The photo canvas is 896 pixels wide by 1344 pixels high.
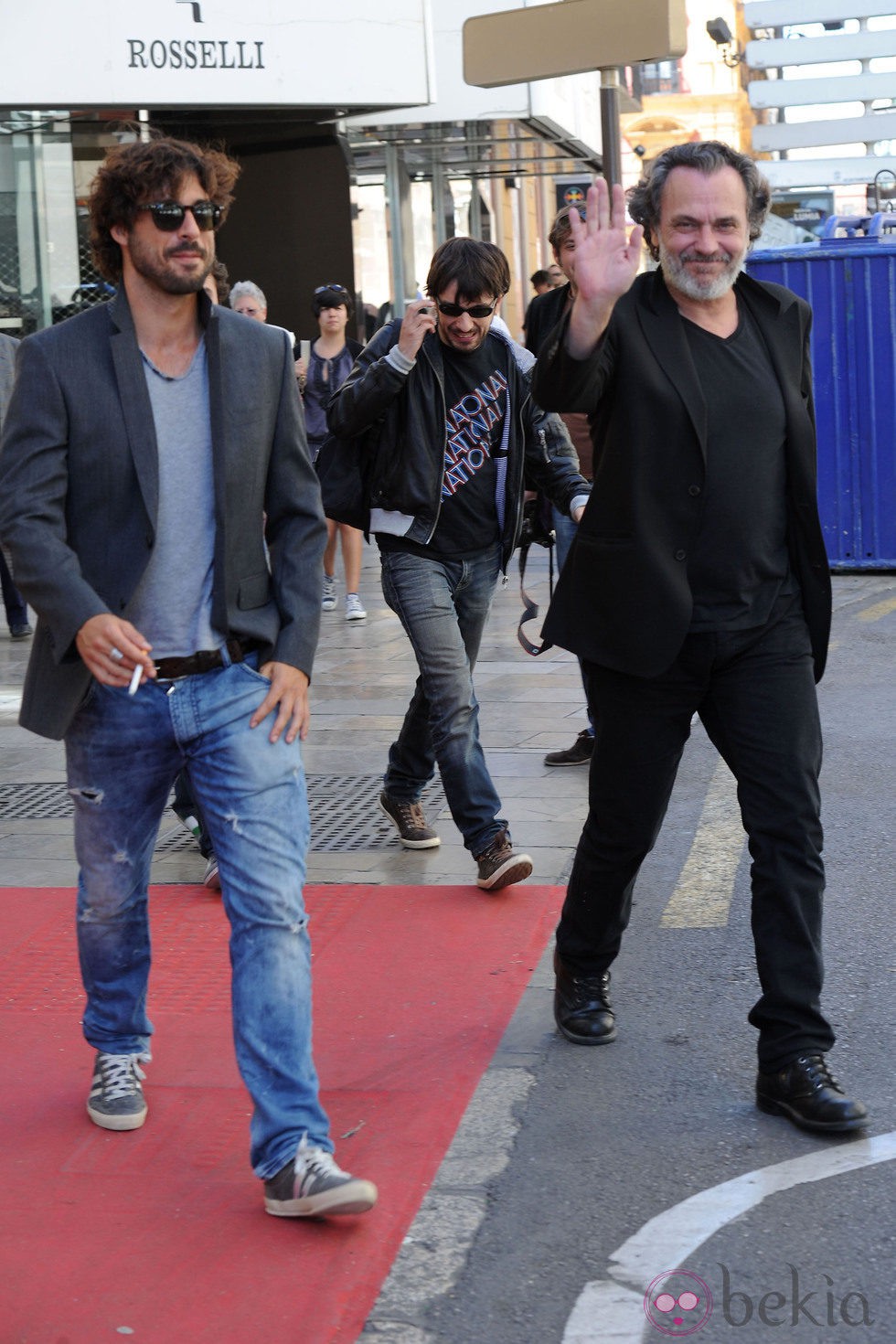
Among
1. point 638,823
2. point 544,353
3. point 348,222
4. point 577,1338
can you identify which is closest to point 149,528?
point 544,353

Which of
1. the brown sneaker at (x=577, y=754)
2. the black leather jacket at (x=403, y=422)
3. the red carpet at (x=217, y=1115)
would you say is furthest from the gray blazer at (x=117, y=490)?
the brown sneaker at (x=577, y=754)

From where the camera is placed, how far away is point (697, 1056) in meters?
4.21

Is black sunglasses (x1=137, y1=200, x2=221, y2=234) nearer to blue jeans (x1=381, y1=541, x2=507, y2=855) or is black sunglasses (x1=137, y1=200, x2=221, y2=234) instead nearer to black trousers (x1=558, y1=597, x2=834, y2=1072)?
black trousers (x1=558, y1=597, x2=834, y2=1072)

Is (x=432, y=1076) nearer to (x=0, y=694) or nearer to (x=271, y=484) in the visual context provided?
(x=271, y=484)

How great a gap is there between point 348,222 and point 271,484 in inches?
659

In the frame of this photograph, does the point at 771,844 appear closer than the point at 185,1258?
No

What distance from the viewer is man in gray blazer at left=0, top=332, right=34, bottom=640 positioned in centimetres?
979

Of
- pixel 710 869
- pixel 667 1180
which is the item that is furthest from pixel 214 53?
pixel 667 1180

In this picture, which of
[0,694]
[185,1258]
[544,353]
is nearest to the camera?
[185,1258]

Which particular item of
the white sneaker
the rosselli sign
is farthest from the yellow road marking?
the rosselli sign

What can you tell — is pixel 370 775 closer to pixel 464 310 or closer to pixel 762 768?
pixel 464 310

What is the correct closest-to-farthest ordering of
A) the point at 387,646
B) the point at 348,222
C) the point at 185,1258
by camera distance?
1. the point at 185,1258
2. the point at 387,646
3. the point at 348,222

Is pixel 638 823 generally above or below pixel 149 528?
below

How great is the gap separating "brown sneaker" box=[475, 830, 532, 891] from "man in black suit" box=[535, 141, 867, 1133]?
1580 millimetres
